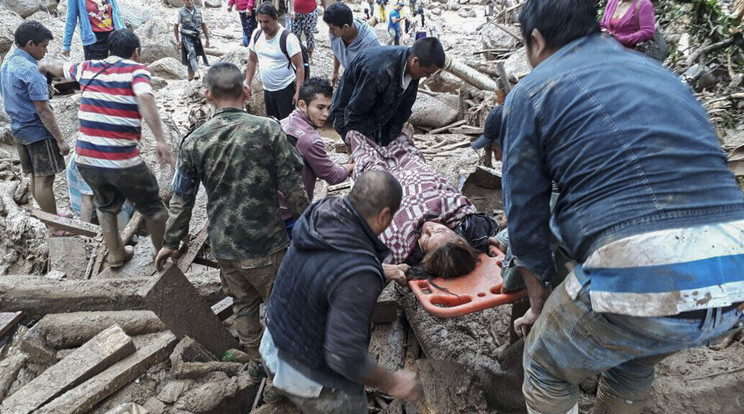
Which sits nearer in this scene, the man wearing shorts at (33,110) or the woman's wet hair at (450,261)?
the woman's wet hair at (450,261)

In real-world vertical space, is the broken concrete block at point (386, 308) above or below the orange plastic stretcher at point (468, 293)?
below

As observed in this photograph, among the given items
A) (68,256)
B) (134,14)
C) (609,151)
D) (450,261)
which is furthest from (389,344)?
(134,14)

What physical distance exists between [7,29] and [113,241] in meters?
11.1

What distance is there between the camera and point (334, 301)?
2.04 meters

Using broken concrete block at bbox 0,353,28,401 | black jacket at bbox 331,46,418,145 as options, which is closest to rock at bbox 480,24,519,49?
black jacket at bbox 331,46,418,145

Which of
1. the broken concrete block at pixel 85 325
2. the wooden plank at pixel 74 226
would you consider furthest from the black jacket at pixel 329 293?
the wooden plank at pixel 74 226

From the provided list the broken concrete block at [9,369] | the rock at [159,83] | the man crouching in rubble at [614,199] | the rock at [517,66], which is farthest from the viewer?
the rock at [159,83]

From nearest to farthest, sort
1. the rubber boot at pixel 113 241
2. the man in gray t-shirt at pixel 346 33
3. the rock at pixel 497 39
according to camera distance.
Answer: the rubber boot at pixel 113 241 → the man in gray t-shirt at pixel 346 33 → the rock at pixel 497 39

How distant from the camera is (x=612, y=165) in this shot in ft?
6.05

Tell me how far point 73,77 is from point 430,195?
3.47m

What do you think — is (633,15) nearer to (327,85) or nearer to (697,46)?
(697,46)

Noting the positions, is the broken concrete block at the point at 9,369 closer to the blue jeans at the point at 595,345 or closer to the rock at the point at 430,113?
the blue jeans at the point at 595,345

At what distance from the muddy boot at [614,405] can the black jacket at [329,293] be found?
1.35 m

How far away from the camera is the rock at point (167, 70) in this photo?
12.2 meters
